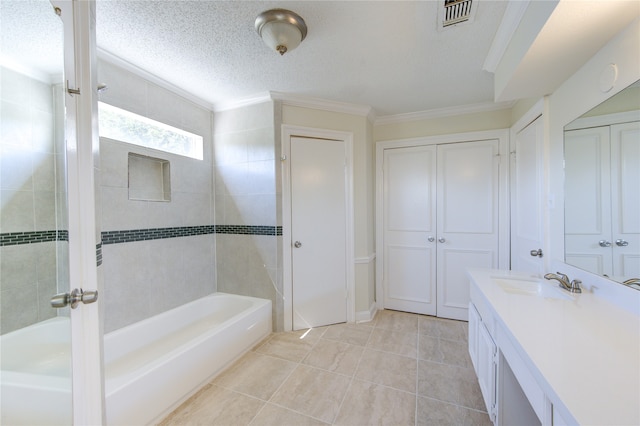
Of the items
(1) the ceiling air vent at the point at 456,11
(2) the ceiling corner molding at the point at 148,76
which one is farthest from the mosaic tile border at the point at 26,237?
(1) the ceiling air vent at the point at 456,11

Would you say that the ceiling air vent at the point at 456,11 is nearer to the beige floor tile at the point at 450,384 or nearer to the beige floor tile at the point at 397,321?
the beige floor tile at the point at 450,384

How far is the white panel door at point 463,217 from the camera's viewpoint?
2674 mm

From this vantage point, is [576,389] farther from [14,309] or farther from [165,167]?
[165,167]

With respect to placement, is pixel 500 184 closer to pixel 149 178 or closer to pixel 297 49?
pixel 297 49

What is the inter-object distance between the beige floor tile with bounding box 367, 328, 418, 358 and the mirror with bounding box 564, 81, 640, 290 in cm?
137

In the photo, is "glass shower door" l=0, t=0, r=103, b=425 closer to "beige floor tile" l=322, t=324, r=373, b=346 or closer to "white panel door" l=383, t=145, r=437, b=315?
"beige floor tile" l=322, t=324, r=373, b=346

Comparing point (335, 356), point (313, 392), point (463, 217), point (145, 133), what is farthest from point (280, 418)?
point (463, 217)

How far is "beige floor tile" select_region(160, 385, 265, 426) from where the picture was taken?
4.92 ft

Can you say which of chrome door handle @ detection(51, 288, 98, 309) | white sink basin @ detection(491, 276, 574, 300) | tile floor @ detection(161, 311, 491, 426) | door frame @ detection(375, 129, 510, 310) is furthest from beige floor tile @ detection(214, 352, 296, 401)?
white sink basin @ detection(491, 276, 574, 300)

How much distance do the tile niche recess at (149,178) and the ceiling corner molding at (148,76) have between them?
0.61 metres

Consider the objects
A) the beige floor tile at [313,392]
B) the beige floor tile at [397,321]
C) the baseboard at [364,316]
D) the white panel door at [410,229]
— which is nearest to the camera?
the beige floor tile at [313,392]

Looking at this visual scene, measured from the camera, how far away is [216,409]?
1.59 meters

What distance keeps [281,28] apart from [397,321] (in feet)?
9.39

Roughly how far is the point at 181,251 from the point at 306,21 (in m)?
2.16
